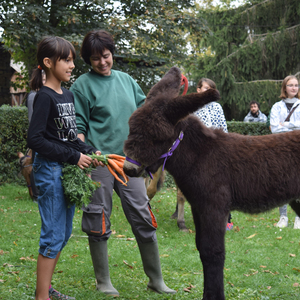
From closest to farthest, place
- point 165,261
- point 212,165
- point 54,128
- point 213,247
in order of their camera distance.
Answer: point 213,247
point 212,165
point 54,128
point 165,261

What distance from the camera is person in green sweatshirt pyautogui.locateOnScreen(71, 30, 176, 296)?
3.71 m

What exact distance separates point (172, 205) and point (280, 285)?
16.6ft

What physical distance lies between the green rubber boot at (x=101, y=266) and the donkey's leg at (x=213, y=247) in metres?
1.23

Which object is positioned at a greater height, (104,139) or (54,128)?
(54,128)

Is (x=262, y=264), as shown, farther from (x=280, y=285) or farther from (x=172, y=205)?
(x=172, y=205)


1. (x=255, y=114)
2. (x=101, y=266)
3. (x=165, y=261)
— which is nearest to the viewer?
(x=101, y=266)

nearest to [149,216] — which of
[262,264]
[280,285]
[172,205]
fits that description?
[280,285]

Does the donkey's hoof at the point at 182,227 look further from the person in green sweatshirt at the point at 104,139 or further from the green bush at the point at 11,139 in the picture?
the green bush at the point at 11,139

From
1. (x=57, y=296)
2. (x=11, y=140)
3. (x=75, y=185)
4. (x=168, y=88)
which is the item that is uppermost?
(x=168, y=88)

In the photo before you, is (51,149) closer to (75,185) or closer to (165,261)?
(75,185)

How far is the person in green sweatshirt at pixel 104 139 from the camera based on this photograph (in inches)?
146

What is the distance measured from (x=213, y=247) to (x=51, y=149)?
1642mm

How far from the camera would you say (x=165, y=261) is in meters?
5.32

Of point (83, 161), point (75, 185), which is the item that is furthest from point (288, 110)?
point (75, 185)
